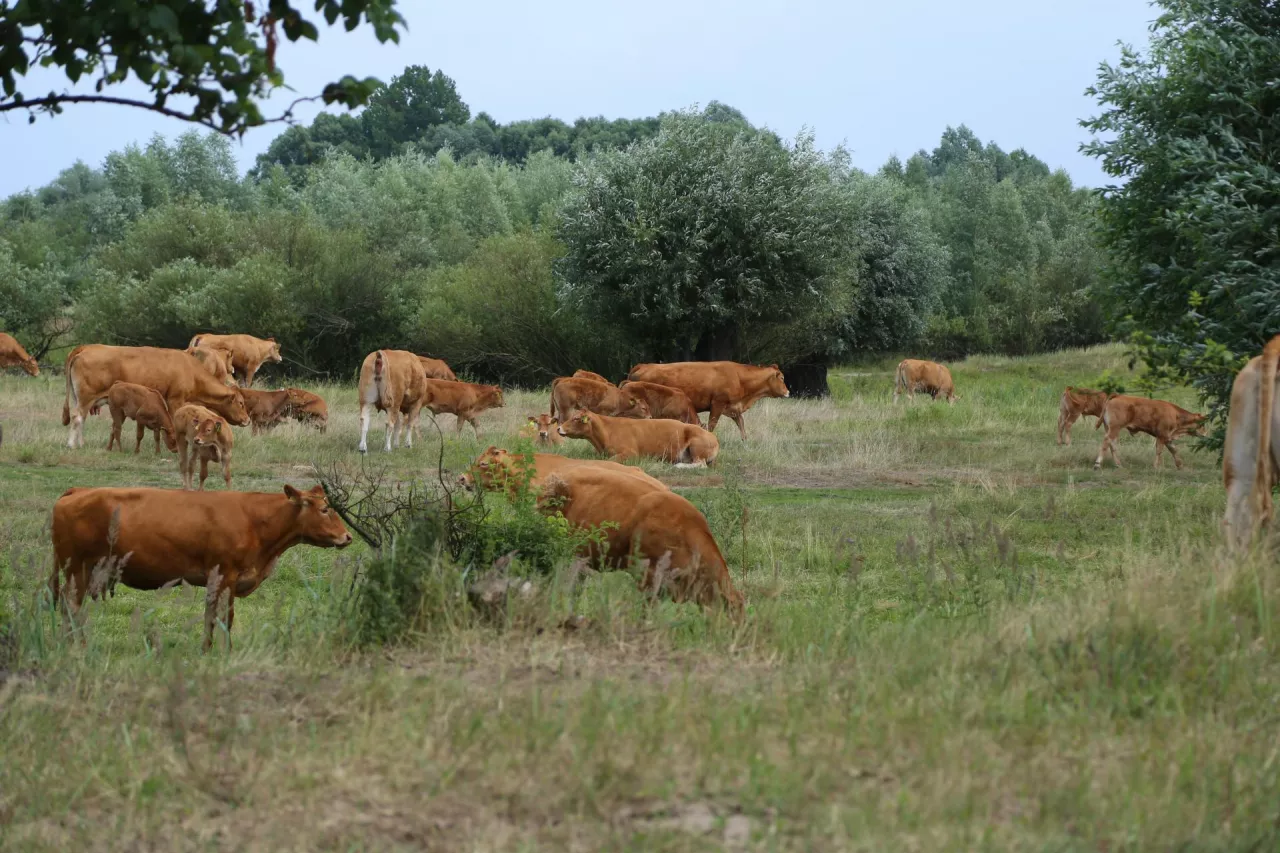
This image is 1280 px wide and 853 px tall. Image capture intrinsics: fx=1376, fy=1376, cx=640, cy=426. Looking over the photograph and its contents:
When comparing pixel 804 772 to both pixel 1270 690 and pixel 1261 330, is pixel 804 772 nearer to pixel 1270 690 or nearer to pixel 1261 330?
pixel 1270 690

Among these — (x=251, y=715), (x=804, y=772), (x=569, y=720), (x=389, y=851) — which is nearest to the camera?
(x=389, y=851)

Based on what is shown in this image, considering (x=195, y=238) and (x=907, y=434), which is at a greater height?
(x=195, y=238)

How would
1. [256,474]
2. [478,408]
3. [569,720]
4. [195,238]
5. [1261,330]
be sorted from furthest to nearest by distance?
1. [195,238]
2. [478,408]
3. [256,474]
4. [1261,330]
5. [569,720]

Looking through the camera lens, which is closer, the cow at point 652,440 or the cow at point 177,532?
the cow at point 177,532

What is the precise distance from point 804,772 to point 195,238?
146 feet

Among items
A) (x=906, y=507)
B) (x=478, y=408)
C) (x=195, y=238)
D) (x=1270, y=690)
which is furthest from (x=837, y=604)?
(x=195, y=238)

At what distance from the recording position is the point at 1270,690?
526 cm

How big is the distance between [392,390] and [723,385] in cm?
615

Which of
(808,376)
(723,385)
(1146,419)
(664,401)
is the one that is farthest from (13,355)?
(1146,419)

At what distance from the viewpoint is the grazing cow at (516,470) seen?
802cm

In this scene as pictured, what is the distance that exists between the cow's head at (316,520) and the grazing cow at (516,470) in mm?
929

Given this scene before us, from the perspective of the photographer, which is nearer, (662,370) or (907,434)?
(907,434)

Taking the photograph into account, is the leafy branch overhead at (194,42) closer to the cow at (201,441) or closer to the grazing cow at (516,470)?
the grazing cow at (516,470)

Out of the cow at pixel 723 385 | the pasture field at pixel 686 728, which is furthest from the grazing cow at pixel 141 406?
the pasture field at pixel 686 728
